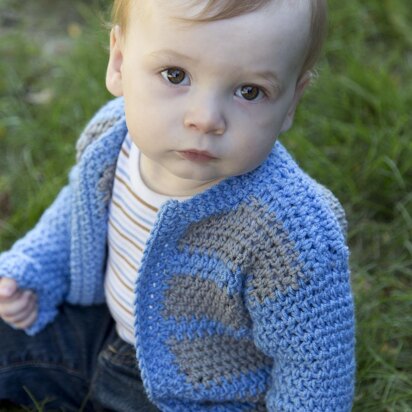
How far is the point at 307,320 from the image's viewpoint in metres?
1.48

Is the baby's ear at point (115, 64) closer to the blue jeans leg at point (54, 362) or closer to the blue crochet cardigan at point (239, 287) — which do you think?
the blue crochet cardigan at point (239, 287)

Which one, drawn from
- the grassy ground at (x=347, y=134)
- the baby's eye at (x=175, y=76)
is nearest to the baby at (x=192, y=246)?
the baby's eye at (x=175, y=76)

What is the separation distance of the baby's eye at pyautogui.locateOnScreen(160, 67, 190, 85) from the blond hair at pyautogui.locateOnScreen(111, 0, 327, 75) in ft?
0.33

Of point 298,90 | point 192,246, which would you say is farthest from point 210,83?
point 192,246

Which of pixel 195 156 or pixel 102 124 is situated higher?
pixel 195 156

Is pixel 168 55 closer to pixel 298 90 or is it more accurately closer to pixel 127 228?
pixel 298 90

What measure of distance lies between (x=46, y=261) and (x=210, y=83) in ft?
2.34

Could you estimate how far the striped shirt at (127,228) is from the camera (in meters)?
1.65

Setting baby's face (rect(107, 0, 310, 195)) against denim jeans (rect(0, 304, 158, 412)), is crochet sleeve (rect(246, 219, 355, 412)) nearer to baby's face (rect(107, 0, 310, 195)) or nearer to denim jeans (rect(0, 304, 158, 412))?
baby's face (rect(107, 0, 310, 195))

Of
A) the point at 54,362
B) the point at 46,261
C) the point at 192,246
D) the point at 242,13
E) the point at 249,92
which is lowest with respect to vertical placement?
the point at 54,362

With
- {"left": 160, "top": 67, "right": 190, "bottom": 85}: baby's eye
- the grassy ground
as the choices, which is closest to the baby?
{"left": 160, "top": 67, "right": 190, "bottom": 85}: baby's eye

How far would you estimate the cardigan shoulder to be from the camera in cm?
177

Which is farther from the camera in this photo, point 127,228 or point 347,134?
point 347,134

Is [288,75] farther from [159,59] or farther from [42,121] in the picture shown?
[42,121]
